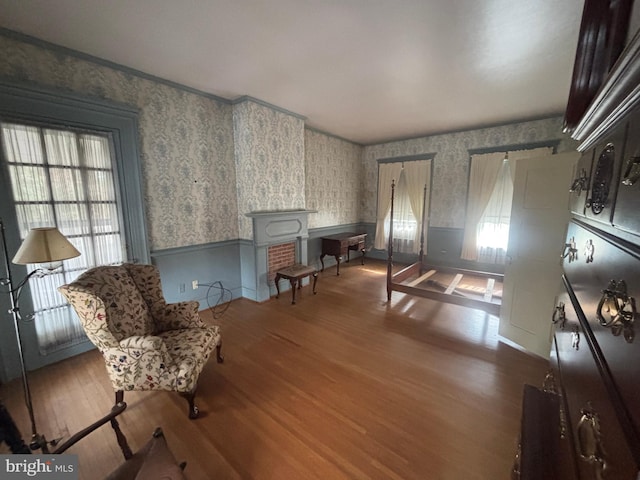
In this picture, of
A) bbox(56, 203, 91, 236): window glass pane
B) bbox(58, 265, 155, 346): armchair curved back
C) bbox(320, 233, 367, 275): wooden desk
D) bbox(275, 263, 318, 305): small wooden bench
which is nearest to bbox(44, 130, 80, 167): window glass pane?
bbox(56, 203, 91, 236): window glass pane

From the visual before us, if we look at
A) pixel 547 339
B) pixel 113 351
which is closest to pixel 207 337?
pixel 113 351

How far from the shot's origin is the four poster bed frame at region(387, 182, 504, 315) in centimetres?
306

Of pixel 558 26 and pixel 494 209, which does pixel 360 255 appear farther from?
pixel 558 26

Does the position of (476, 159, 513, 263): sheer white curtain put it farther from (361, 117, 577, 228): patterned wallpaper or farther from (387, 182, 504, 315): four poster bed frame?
(387, 182, 504, 315): four poster bed frame

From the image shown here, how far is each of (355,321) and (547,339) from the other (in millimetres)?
1843

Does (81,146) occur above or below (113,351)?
above

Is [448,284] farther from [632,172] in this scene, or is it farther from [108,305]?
[108,305]

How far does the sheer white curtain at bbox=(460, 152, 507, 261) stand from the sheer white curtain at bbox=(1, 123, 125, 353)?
5531mm

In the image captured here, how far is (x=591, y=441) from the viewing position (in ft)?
1.64

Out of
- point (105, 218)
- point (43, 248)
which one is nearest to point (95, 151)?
point (105, 218)

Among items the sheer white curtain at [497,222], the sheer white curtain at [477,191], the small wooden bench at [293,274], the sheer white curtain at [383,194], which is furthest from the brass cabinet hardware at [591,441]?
the sheer white curtain at [383,194]

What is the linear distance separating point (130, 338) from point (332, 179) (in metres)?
4.65

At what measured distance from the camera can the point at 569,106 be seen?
948 millimetres

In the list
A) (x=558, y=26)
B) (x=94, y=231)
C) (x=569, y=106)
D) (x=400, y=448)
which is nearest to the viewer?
(x=569, y=106)
